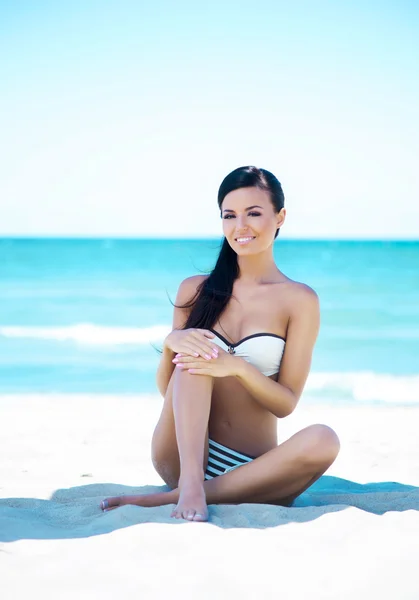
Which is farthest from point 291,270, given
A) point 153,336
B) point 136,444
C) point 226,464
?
point 226,464

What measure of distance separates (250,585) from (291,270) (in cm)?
3444

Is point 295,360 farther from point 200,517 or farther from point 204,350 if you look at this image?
point 200,517

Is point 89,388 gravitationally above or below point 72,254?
below

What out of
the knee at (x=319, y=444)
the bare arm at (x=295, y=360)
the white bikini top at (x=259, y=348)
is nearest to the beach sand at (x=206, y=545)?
the knee at (x=319, y=444)

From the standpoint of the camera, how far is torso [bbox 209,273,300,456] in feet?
12.3

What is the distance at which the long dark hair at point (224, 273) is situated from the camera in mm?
3889

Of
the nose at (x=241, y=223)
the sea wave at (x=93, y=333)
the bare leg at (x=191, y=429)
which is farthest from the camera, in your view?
the sea wave at (x=93, y=333)

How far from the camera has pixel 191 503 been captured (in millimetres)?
3158

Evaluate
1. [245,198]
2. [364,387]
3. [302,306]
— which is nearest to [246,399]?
[302,306]

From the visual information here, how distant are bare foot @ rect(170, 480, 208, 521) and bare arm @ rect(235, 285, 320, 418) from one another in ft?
1.89

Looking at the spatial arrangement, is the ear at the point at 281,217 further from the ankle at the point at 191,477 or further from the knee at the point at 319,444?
the ankle at the point at 191,477

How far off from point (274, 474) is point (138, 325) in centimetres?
1383

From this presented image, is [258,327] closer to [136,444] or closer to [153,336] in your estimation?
[136,444]

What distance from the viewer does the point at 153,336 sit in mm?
15438
